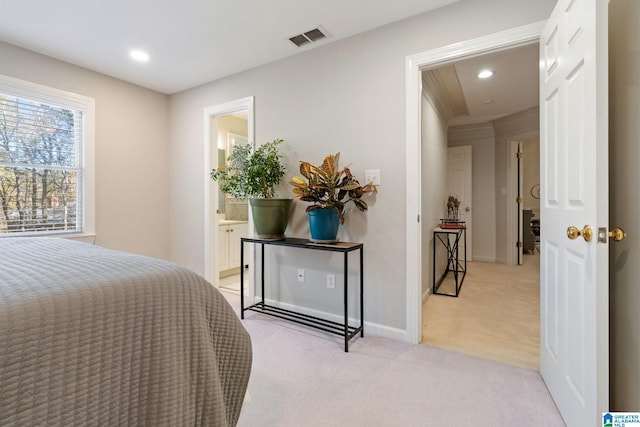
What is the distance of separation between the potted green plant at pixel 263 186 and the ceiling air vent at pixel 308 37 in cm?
83

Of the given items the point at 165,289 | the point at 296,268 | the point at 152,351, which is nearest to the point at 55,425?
the point at 152,351

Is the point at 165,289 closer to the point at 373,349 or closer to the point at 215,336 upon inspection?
the point at 215,336

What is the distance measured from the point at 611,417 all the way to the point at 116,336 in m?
1.70

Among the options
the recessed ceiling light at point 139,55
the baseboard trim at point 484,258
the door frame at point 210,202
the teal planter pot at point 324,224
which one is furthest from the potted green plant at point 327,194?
the baseboard trim at point 484,258

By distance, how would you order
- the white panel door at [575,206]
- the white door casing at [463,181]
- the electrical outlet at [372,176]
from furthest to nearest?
1. the white door casing at [463,181]
2. the electrical outlet at [372,176]
3. the white panel door at [575,206]

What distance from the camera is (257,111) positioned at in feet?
10.0

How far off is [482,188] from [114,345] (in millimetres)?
5739

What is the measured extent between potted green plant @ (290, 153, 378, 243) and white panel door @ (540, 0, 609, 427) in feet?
3.77

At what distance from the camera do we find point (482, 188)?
5.36 metres

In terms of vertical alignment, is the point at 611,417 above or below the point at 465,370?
above

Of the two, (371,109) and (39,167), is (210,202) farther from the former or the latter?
(371,109)

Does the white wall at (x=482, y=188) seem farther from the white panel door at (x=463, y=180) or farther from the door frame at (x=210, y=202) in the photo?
the door frame at (x=210, y=202)

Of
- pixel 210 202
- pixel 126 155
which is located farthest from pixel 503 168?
pixel 126 155

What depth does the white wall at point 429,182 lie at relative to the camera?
322 cm
